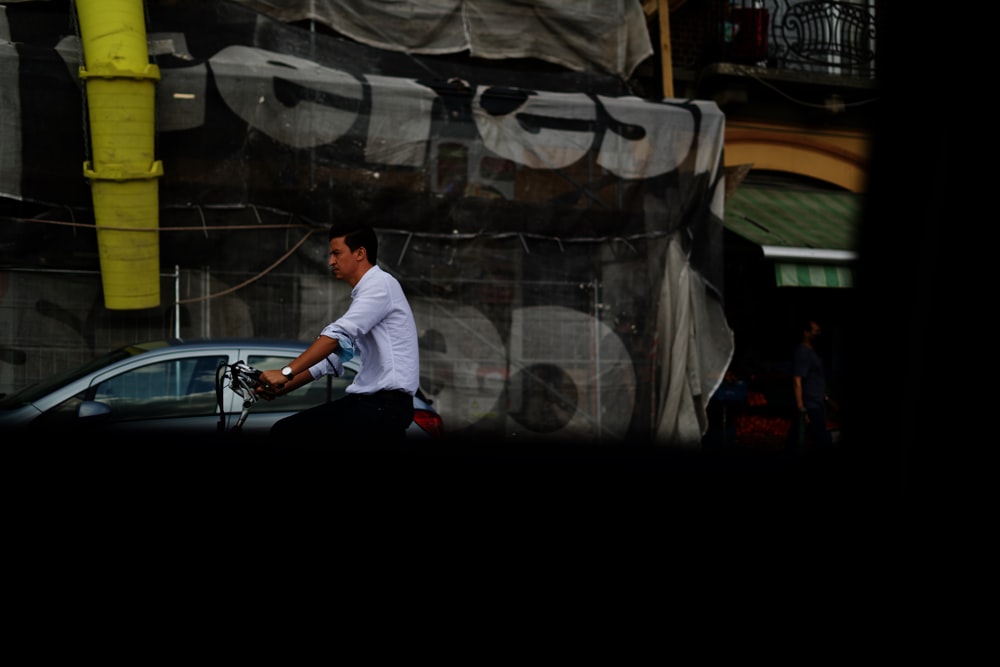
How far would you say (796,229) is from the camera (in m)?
13.7

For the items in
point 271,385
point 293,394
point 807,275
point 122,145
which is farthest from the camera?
point 807,275

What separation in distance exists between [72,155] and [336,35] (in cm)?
332

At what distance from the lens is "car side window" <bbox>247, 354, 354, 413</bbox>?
743cm

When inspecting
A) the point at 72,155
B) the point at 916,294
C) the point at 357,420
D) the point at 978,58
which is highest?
the point at 72,155

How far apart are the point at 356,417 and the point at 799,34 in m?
12.2

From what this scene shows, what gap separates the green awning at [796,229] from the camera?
13.1m

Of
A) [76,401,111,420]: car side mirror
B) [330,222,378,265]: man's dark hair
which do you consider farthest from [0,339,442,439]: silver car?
[330,222,378,265]: man's dark hair

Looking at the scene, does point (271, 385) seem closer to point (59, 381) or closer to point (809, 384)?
point (59, 381)

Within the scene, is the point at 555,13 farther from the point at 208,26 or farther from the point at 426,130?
the point at 208,26

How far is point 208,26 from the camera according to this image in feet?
35.9

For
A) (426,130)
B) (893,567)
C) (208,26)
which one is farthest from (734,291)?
(893,567)

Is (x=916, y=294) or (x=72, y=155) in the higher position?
(x=72, y=155)

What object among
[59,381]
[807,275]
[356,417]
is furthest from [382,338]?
[807,275]

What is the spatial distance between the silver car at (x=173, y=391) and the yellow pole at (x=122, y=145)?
2581 mm
